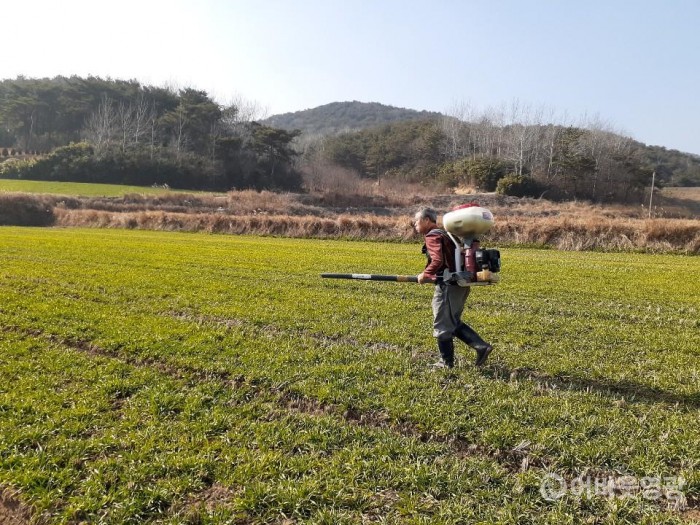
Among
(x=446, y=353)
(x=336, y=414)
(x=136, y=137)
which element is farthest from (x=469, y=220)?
(x=136, y=137)

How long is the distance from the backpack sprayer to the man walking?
15 centimetres

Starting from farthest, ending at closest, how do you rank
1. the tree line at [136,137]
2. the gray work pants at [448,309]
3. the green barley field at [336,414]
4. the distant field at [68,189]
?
the tree line at [136,137] < the distant field at [68,189] < the gray work pants at [448,309] < the green barley field at [336,414]

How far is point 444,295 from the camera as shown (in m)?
7.10

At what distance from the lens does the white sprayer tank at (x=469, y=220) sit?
6.51 m

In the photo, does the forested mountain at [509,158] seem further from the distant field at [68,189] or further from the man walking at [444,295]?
the man walking at [444,295]

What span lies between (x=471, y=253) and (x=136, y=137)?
101 meters

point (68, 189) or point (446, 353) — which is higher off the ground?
point (68, 189)

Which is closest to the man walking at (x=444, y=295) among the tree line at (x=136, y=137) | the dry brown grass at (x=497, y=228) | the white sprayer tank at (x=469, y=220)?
the white sprayer tank at (x=469, y=220)

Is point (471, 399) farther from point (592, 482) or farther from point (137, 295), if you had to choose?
point (137, 295)

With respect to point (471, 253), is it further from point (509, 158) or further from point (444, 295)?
point (509, 158)

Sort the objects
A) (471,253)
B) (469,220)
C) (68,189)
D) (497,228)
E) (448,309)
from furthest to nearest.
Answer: (68,189) < (497,228) < (448,309) < (471,253) < (469,220)

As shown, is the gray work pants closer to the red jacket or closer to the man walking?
the man walking

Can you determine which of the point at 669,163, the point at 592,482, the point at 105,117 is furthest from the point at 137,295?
the point at 669,163

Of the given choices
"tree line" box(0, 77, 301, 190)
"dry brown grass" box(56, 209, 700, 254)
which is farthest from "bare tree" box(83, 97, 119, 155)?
"dry brown grass" box(56, 209, 700, 254)
